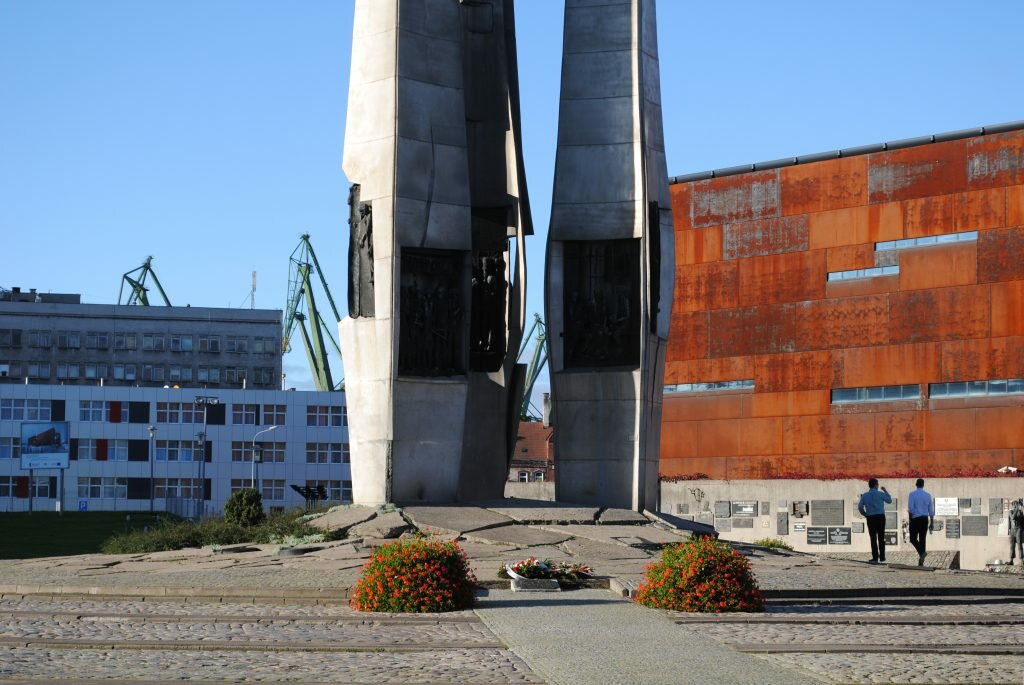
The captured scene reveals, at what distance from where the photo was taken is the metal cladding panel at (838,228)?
5966cm

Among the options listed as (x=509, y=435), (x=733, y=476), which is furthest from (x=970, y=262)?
(x=509, y=435)

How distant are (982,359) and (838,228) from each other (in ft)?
25.6

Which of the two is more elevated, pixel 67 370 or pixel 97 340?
pixel 97 340

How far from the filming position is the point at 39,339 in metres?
120

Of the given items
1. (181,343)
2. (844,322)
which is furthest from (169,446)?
(844,322)

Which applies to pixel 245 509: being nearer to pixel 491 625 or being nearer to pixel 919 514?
pixel 919 514

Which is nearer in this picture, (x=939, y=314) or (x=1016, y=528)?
(x=1016, y=528)

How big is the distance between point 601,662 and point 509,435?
19936 millimetres

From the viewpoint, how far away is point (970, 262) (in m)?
57.1

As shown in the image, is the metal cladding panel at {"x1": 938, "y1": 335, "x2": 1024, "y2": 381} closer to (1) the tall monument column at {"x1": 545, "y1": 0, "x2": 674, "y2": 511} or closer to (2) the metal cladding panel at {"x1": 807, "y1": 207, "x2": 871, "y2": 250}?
(2) the metal cladding panel at {"x1": 807, "y1": 207, "x2": 871, "y2": 250}

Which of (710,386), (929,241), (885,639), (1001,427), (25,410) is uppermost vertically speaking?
(929,241)

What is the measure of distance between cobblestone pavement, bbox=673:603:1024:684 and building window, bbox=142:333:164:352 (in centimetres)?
10926

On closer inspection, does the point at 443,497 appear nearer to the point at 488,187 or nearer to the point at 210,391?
the point at 488,187

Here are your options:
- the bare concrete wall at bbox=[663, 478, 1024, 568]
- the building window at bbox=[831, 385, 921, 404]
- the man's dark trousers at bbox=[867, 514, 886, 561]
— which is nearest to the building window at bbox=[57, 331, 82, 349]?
the building window at bbox=[831, 385, 921, 404]
